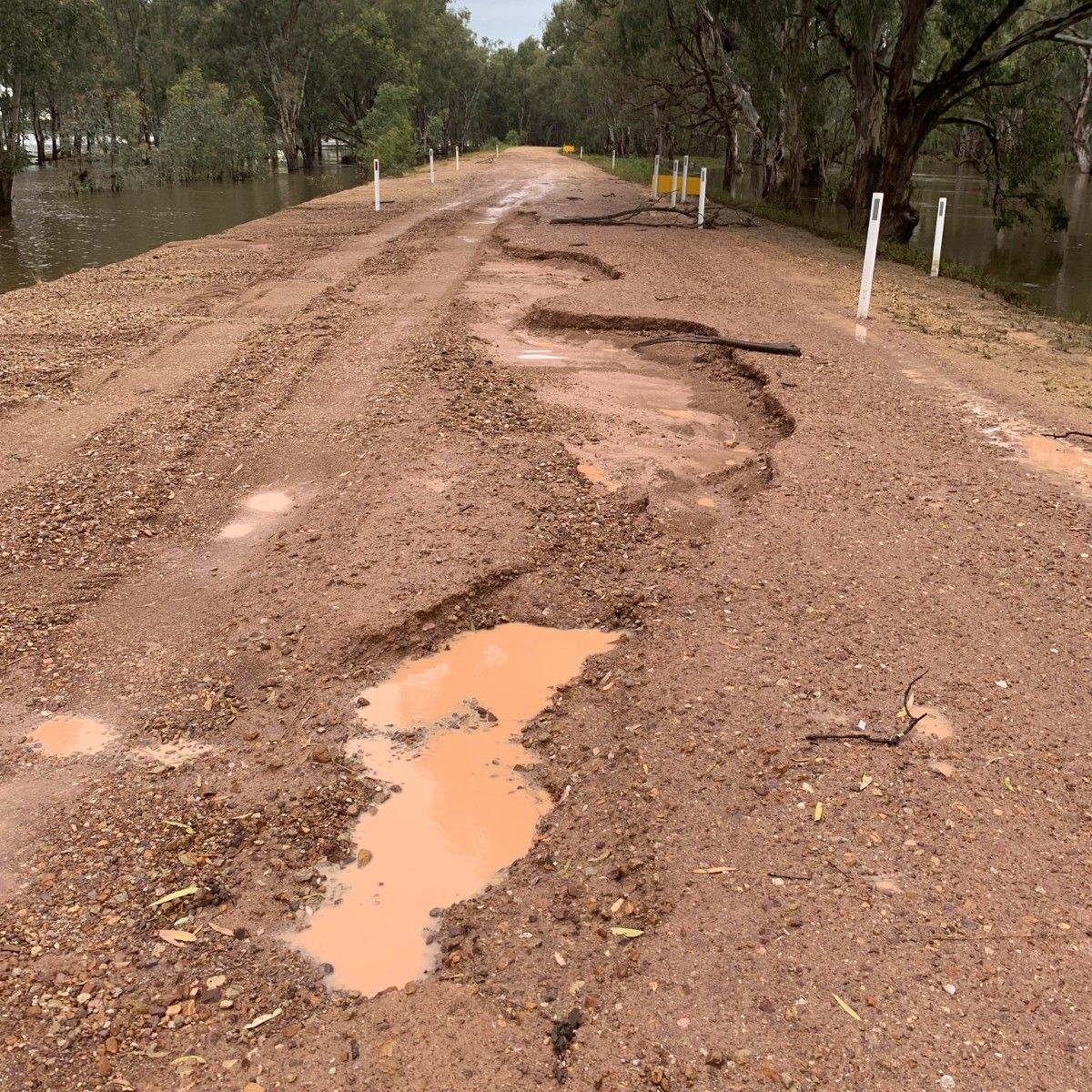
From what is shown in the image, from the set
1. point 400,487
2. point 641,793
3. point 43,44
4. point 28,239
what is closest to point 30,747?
point 641,793

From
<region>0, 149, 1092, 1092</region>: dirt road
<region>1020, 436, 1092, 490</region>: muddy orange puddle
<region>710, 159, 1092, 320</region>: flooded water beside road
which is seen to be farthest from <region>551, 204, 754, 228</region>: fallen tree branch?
<region>1020, 436, 1092, 490</region>: muddy orange puddle

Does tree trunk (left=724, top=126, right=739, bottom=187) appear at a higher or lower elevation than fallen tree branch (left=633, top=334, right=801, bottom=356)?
higher

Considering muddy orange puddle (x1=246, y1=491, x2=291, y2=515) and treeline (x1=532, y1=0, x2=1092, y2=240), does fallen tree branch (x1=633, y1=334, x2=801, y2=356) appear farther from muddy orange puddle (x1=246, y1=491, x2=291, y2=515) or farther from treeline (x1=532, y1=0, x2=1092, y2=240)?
treeline (x1=532, y1=0, x2=1092, y2=240)

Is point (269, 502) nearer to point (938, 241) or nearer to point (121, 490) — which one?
point (121, 490)

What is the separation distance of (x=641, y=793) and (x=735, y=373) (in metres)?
6.08

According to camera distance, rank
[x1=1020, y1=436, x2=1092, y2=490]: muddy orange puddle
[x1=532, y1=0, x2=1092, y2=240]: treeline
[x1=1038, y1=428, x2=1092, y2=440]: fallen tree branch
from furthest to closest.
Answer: [x1=532, y1=0, x2=1092, y2=240]: treeline
[x1=1038, y1=428, x2=1092, y2=440]: fallen tree branch
[x1=1020, y1=436, x2=1092, y2=490]: muddy orange puddle

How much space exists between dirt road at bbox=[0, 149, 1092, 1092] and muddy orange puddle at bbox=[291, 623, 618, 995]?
25 mm

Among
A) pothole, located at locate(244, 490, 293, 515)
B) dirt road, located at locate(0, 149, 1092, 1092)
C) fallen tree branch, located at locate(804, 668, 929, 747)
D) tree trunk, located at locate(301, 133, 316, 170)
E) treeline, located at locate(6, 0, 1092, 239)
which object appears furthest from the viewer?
tree trunk, located at locate(301, 133, 316, 170)

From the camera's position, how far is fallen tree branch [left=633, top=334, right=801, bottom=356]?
9.30 meters

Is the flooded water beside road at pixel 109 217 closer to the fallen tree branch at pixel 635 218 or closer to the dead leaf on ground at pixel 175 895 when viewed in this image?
the fallen tree branch at pixel 635 218

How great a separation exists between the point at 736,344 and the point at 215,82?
181 feet

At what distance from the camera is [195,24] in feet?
181

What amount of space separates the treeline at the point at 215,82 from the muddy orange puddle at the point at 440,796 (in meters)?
27.5

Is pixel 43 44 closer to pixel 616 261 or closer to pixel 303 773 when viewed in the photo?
pixel 616 261
